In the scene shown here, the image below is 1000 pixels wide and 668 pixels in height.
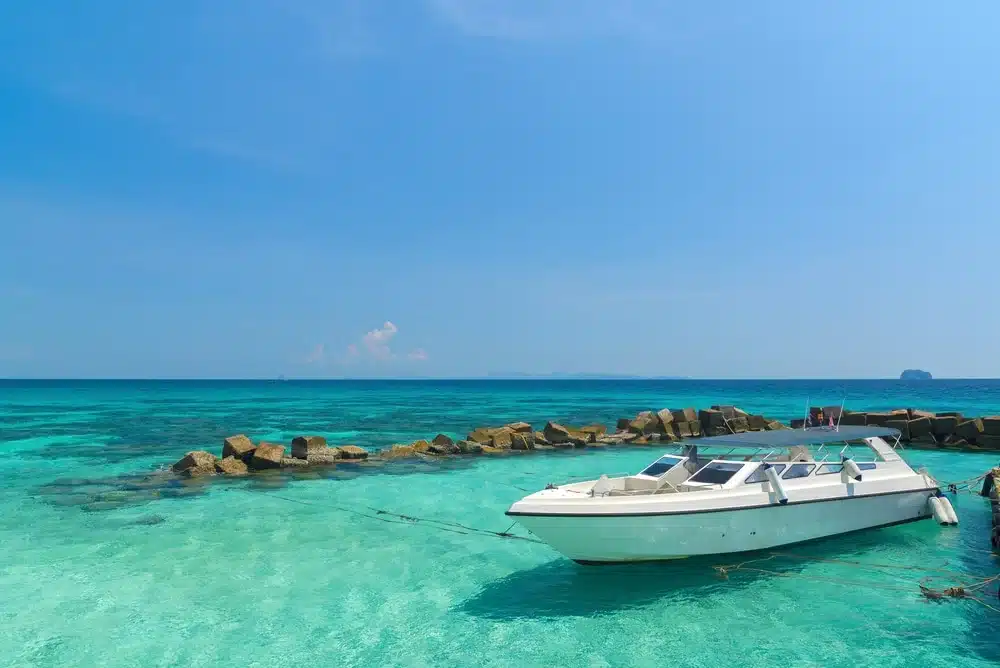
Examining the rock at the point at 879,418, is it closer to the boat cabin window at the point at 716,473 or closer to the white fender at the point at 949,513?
the white fender at the point at 949,513

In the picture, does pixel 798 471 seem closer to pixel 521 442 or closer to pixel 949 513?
pixel 949 513

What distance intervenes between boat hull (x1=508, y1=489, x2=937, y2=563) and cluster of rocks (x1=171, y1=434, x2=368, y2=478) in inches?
694

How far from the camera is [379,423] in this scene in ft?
173

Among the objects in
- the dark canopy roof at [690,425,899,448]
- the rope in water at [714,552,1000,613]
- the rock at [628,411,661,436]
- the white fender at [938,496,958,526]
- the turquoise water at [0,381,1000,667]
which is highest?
the dark canopy roof at [690,425,899,448]

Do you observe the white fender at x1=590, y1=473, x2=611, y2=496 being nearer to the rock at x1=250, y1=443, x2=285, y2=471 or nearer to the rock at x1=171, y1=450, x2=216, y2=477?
the rock at x1=250, y1=443, x2=285, y2=471

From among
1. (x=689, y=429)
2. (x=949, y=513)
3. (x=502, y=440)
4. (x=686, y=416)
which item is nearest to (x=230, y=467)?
(x=502, y=440)

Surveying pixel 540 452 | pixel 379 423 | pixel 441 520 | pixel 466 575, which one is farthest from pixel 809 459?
pixel 379 423

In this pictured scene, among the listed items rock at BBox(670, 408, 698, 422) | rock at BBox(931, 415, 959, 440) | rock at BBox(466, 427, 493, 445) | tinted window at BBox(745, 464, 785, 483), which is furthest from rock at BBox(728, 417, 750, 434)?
tinted window at BBox(745, 464, 785, 483)

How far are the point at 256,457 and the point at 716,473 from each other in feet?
64.2

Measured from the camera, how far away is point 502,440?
3306cm

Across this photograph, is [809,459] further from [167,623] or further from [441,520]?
[167,623]

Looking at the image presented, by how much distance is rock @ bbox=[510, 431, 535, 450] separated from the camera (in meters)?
32.9

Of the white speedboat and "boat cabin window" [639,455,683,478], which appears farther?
"boat cabin window" [639,455,683,478]

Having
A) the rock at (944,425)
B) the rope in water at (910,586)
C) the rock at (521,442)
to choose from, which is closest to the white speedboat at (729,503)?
the rope in water at (910,586)
